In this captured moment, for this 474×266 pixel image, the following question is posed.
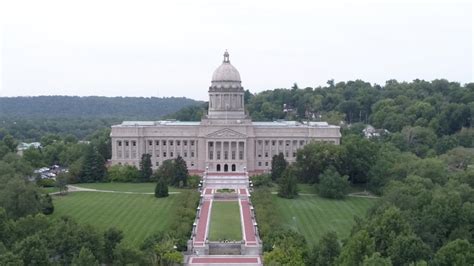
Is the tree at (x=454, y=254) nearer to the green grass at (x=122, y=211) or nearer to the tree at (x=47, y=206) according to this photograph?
the green grass at (x=122, y=211)

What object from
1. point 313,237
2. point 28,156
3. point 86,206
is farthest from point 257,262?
point 28,156

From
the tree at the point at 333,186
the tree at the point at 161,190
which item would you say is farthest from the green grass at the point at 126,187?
the tree at the point at 333,186

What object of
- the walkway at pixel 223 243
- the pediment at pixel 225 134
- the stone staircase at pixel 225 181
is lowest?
the walkway at pixel 223 243

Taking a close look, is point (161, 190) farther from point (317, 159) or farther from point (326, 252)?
point (326, 252)

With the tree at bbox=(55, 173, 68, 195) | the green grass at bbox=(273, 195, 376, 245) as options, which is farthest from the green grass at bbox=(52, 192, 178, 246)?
the green grass at bbox=(273, 195, 376, 245)

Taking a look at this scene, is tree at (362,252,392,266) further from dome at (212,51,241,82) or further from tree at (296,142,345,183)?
dome at (212,51,241,82)

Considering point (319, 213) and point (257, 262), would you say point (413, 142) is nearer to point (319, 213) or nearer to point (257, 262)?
point (319, 213)
